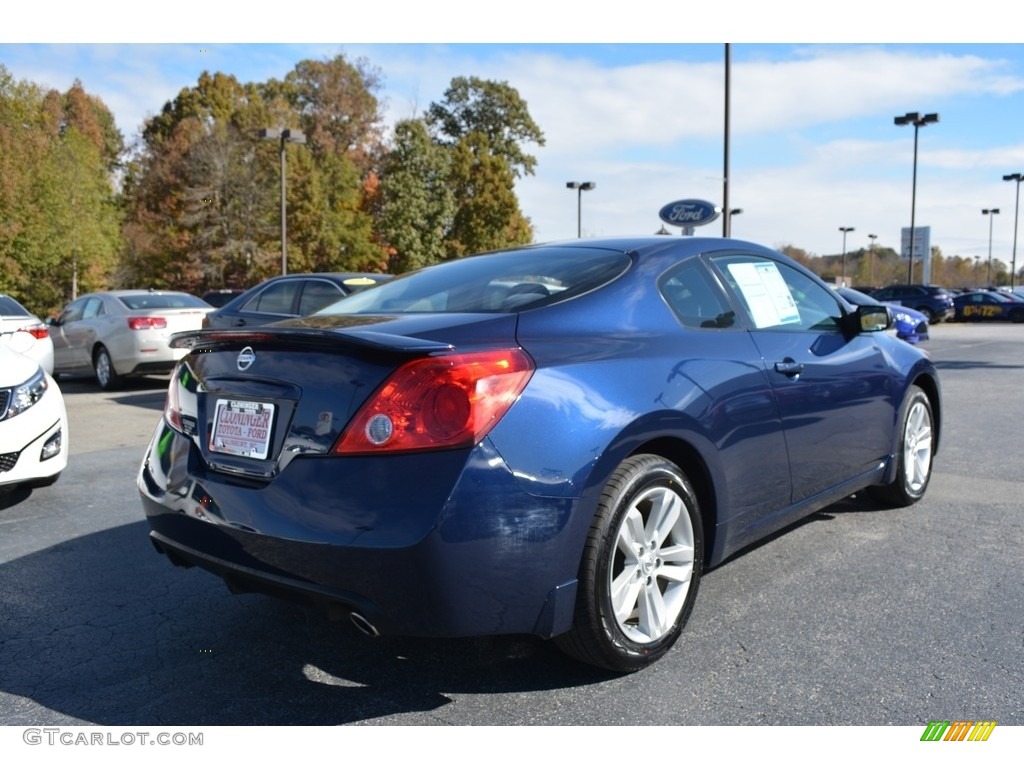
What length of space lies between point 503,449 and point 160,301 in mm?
11275

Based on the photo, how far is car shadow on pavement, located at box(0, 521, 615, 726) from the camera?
2.73 metres

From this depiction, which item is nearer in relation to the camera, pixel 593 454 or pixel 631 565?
pixel 593 454

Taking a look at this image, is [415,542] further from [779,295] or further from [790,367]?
[779,295]

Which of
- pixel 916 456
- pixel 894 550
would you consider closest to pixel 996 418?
pixel 916 456

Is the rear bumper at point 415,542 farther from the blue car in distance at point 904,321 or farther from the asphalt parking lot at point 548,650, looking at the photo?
the blue car in distance at point 904,321

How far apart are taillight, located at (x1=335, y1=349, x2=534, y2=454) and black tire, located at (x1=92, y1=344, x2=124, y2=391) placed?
1071 centimetres

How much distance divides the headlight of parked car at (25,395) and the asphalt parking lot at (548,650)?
0.76 m

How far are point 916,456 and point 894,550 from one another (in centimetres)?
104

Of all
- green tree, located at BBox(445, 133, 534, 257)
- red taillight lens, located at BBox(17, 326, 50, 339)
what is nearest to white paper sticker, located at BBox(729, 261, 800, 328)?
red taillight lens, located at BBox(17, 326, 50, 339)

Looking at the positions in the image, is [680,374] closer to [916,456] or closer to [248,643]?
[248,643]

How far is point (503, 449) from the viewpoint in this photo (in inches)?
98.1

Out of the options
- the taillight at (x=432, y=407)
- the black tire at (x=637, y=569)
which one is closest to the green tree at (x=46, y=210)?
the taillight at (x=432, y=407)

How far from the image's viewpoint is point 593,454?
105 inches

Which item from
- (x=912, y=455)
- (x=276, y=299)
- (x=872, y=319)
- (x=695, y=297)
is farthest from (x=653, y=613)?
(x=276, y=299)
